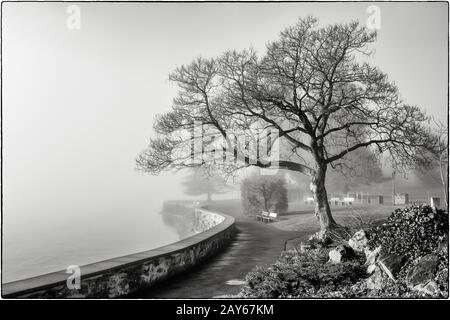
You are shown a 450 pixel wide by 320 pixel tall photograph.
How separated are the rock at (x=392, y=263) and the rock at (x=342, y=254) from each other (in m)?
1.27

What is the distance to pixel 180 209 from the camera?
63344mm

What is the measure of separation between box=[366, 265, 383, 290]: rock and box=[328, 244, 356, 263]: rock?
127 cm

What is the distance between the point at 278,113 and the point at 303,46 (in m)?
3.11

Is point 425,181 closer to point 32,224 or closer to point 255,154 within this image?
point 255,154

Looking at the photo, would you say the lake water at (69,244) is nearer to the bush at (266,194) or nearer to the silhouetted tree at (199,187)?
the bush at (266,194)

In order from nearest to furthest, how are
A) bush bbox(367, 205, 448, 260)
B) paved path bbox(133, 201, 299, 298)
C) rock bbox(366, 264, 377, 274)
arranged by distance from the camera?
bush bbox(367, 205, 448, 260) → rock bbox(366, 264, 377, 274) → paved path bbox(133, 201, 299, 298)

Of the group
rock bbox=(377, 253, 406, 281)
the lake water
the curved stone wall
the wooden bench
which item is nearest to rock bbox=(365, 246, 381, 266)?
rock bbox=(377, 253, 406, 281)

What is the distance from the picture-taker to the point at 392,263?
8008mm

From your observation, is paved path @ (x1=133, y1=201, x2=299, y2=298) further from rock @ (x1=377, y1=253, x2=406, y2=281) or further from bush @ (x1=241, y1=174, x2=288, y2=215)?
bush @ (x1=241, y1=174, x2=288, y2=215)

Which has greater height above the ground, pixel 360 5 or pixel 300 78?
pixel 360 5

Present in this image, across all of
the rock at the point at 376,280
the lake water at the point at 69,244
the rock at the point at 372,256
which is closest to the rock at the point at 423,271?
the rock at the point at 376,280

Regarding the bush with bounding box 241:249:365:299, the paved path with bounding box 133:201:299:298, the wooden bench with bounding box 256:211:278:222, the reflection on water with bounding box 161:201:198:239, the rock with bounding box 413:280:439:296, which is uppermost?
the rock with bounding box 413:280:439:296

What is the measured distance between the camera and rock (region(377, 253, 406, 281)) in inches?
310
